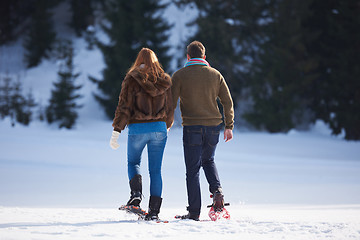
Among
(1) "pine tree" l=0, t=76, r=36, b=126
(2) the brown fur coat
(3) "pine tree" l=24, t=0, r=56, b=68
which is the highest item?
(3) "pine tree" l=24, t=0, r=56, b=68

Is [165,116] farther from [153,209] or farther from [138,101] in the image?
[153,209]

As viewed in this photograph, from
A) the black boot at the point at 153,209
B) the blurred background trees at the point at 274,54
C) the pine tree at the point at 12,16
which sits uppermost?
the pine tree at the point at 12,16

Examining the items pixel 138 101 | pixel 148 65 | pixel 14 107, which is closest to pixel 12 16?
pixel 14 107

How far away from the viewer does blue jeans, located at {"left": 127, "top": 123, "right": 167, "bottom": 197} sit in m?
4.82

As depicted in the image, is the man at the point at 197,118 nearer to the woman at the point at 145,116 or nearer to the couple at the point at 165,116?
the couple at the point at 165,116

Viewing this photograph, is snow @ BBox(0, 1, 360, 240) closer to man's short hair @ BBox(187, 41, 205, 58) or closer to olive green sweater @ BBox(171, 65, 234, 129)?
olive green sweater @ BBox(171, 65, 234, 129)

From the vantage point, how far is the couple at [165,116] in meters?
4.83

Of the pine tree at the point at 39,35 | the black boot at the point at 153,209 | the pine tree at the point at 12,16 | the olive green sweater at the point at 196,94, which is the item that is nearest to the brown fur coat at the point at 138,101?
the olive green sweater at the point at 196,94

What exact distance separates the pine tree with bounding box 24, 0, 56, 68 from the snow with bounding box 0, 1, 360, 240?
1283 centimetres

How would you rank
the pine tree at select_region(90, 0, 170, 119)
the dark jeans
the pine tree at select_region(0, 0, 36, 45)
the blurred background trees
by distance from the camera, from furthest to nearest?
the pine tree at select_region(0, 0, 36, 45), the pine tree at select_region(90, 0, 170, 119), the blurred background trees, the dark jeans

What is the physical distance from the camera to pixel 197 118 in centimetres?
517

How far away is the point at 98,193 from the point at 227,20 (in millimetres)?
19733

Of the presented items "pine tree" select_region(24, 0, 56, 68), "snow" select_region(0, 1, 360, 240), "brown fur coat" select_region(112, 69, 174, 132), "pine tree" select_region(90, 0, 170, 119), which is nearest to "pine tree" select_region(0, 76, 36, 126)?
"snow" select_region(0, 1, 360, 240)

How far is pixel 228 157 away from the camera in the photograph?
46.8 ft
